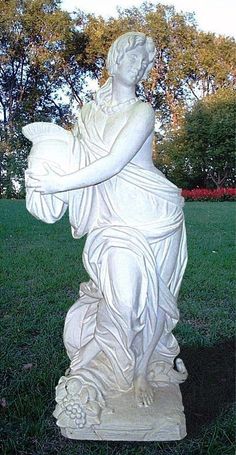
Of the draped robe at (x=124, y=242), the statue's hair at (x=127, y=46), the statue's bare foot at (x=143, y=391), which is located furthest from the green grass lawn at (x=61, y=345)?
the statue's hair at (x=127, y=46)

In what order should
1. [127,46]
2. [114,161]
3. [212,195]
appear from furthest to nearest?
[212,195]
[127,46]
[114,161]

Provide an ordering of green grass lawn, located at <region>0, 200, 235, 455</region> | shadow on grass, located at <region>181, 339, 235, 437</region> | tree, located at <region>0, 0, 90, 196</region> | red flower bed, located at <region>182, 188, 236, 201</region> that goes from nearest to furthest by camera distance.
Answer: green grass lawn, located at <region>0, 200, 235, 455</region> → shadow on grass, located at <region>181, 339, 235, 437</region> → red flower bed, located at <region>182, 188, 236, 201</region> → tree, located at <region>0, 0, 90, 196</region>

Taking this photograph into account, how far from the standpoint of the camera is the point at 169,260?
2291 mm

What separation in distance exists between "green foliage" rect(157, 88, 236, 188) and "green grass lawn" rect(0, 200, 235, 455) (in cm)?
1297

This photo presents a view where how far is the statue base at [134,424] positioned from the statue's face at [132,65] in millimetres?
1409

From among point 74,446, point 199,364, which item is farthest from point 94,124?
point 199,364

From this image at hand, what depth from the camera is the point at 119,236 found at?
7.18ft

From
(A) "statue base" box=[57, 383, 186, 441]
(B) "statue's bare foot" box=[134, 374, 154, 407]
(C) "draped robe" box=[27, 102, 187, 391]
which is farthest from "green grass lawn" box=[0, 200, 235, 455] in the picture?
(C) "draped robe" box=[27, 102, 187, 391]

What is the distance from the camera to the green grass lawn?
7.73 feet

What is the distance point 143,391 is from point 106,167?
3.25ft

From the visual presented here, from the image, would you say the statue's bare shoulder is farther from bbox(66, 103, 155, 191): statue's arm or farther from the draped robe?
the draped robe

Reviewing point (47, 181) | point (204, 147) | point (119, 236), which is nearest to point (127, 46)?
point (47, 181)

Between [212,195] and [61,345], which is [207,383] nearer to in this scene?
[61,345]

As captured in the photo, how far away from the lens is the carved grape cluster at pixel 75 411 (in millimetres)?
2180
